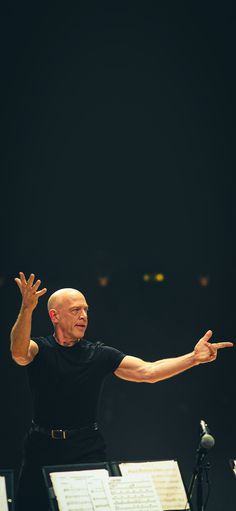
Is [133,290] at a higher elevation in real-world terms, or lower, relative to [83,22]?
lower

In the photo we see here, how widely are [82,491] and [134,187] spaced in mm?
3801

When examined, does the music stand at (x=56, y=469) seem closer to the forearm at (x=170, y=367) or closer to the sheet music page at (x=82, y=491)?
the sheet music page at (x=82, y=491)

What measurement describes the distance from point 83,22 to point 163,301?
2532mm

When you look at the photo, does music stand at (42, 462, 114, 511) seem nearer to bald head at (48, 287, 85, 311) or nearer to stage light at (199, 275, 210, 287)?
bald head at (48, 287, 85, 311)

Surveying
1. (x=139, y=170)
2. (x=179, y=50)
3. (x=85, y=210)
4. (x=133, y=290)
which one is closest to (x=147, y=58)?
(x=179, y=50)

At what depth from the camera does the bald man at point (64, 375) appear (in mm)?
3805

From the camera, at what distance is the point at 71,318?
161 inches

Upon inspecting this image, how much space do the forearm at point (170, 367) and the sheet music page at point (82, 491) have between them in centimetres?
88

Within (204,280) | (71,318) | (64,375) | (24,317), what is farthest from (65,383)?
(204,280)

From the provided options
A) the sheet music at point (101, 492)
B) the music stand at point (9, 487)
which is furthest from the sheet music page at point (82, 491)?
the music stand at point (9, 487)

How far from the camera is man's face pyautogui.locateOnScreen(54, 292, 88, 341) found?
408cm

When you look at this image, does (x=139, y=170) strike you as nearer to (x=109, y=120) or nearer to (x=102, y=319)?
(x=109, y=120)

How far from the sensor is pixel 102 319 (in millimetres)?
6445

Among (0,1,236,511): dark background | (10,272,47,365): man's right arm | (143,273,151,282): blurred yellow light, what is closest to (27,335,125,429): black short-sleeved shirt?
(10,272,47,365): man's right arm
